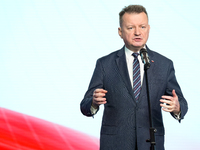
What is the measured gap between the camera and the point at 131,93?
176 cm

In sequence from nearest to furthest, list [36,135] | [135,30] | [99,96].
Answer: [99,96]
[135,30]
[36,135]

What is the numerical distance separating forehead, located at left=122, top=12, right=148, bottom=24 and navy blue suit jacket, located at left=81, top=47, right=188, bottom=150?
23cm

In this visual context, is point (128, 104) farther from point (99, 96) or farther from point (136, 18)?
point (136, 18)

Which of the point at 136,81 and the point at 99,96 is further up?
the point at 136,81

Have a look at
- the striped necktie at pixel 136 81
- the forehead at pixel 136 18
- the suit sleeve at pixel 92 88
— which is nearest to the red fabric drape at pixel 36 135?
Result: the suit sleeve at pixel 92 88

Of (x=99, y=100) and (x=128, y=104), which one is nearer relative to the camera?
(x=99, y=100)

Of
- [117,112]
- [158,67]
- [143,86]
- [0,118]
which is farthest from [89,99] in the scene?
[0,118]

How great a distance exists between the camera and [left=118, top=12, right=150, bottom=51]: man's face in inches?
75.0

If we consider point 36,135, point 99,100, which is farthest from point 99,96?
point 36,135

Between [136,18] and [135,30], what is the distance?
86mm

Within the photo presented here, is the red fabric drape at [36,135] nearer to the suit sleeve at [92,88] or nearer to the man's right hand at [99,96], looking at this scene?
the suit sleeve at [92,88]

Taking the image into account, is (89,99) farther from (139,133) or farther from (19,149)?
(19,149)

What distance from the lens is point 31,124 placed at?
3.86m

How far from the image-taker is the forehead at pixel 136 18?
75.5 inches
